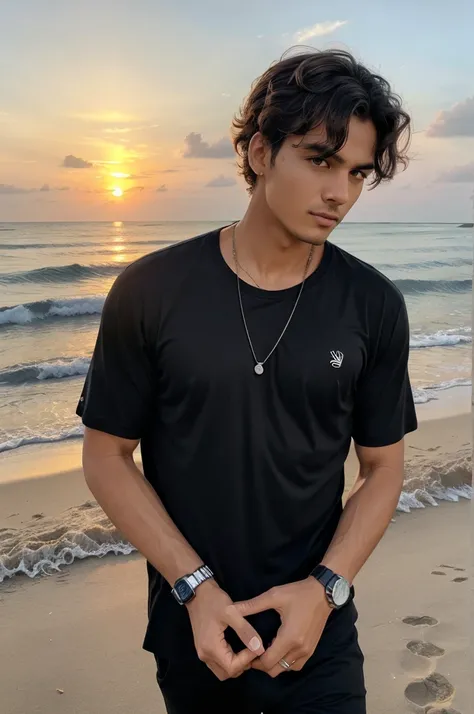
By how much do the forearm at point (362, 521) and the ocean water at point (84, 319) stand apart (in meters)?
2.76

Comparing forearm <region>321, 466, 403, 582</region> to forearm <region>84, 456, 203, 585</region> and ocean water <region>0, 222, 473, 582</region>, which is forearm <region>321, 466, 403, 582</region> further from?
ocean water <region>0, 222, 473, 582</region>

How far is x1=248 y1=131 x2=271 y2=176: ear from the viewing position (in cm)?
166

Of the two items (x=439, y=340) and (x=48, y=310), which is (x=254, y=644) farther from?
(x=48, y=310)

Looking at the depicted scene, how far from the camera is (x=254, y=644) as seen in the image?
142cm

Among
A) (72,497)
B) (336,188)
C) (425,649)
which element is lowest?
(72,497)

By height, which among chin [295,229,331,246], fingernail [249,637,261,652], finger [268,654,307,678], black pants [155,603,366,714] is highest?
chin [295,229,331,246]

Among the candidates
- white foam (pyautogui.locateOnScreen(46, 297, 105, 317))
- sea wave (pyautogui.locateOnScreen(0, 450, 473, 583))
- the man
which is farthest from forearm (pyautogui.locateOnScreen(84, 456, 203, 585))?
white foam (pyautogui.locateOnScreen(46, 297, 105, 317))

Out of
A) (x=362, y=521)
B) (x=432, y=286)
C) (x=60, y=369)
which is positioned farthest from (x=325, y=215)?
(x=432, y=286)

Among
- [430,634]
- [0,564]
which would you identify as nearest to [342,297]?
[430,634]

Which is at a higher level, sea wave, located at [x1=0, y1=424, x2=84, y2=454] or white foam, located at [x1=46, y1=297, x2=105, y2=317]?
sea wave, located at [x1=0, y1=424, x2=84, y2=454]

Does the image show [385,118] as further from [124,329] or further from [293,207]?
[124,329]

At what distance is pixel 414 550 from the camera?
13.5 feet

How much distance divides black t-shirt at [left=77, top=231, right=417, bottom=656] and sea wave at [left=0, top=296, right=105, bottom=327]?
1137cm

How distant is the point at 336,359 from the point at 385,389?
18 centimetres
